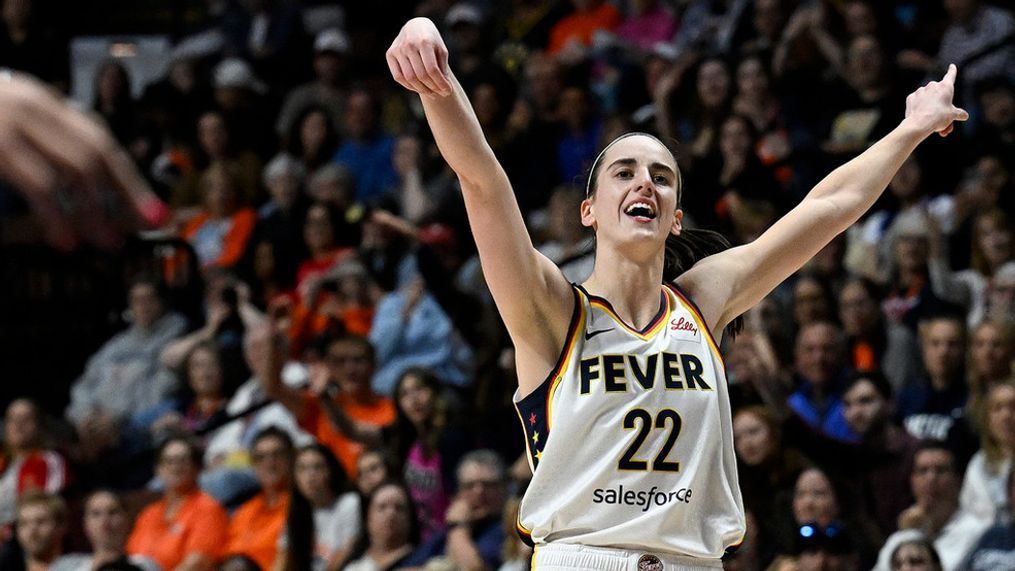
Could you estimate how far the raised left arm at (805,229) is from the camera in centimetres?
483

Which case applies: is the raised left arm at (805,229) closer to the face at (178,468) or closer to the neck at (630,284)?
the neck at (630,284)

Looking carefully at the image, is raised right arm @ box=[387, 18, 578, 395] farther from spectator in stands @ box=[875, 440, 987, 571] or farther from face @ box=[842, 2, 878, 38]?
face @ box=[842, 2, 878, 38]

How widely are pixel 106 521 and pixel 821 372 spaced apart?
414cm

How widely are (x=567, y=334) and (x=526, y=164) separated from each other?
6.54 metres

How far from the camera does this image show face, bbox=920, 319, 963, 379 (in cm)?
812

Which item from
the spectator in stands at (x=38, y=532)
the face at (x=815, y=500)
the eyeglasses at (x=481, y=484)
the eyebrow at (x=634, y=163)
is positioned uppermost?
the eyebrow at (x=634, y=163)

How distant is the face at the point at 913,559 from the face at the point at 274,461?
369 centimetres

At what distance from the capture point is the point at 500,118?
11297mm

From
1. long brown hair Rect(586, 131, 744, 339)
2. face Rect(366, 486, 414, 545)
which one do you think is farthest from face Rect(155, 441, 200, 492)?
long brown hair Rect(586, 131, 744, 339)

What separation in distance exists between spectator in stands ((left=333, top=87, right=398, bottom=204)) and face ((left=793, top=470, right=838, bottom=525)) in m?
5.14

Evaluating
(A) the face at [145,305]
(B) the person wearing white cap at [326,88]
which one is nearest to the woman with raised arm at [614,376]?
(A) the face at [145,305]

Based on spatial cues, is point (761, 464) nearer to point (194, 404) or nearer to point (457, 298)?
point (457, 298)

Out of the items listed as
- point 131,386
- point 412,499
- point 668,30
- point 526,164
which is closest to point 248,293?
point 131,386

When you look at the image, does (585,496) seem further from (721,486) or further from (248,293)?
(248,293)
